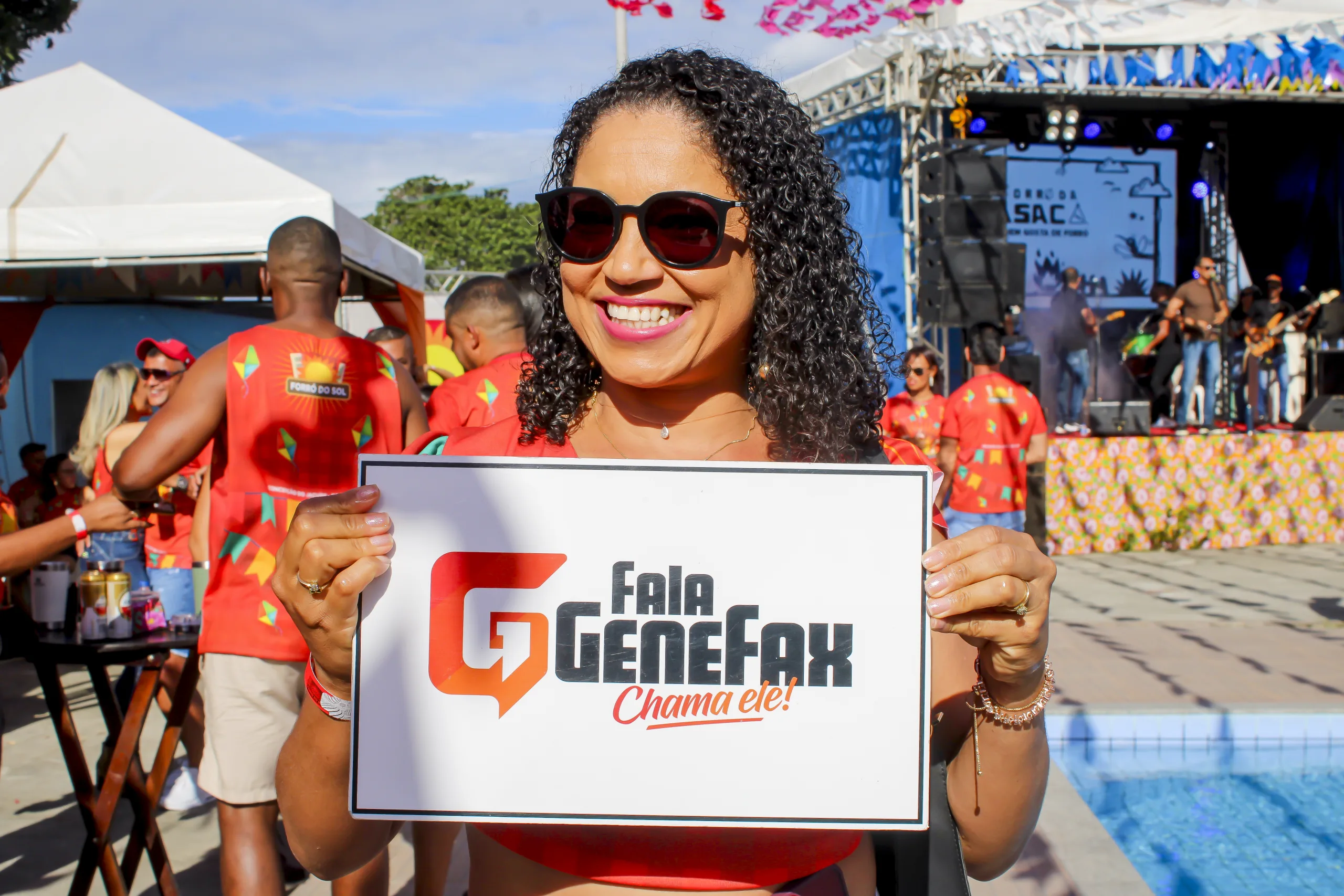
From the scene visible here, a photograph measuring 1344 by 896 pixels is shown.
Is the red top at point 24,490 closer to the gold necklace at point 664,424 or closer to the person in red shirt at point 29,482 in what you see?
the person in red shirt at point 29,482

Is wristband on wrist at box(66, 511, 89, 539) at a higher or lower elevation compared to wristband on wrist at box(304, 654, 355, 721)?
higher

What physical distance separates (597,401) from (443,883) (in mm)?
2066

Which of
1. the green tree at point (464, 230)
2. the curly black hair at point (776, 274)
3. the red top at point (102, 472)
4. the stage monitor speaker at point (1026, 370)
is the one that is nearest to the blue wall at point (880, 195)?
the stage monitor speaker at point (1026, 370)

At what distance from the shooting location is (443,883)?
2961 millimetres

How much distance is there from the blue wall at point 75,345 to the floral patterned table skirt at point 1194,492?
859cm

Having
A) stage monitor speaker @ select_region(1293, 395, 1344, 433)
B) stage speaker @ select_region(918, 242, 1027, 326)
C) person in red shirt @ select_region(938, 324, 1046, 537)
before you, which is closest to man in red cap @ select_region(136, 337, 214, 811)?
person in red shirt @ select_region(938, 324, 1046, 537)

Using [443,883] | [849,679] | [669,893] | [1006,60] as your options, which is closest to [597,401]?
[849,679]

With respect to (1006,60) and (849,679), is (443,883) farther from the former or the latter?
(1006,60)

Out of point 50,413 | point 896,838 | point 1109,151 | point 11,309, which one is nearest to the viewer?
point 896,838

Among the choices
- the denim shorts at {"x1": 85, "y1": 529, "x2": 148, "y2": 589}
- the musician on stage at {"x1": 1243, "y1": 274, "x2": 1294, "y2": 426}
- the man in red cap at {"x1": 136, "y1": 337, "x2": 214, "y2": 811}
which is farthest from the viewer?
the musician on stage at {"x1": 1243, "y1": 274, "x2": 1294, "y2": 426}

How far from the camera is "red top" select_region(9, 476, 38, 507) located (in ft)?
22.5

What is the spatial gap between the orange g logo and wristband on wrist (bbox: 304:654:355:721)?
12 cm

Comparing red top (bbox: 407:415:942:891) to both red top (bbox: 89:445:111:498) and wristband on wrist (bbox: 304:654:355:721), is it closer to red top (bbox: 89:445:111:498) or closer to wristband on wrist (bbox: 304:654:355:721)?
wristband on wrist (bbox: 304:654:355:721)

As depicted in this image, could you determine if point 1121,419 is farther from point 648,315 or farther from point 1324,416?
point 648,315
